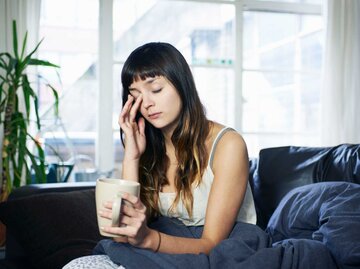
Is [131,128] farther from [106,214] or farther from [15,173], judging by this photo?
[15,173]

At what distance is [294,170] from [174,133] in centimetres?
69

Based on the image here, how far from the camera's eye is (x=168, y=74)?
1346 mm

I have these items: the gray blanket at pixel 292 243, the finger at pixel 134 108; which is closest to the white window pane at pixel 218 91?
the gray blanket at pixel 292 243

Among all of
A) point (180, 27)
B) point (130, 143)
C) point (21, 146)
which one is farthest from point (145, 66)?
point (180, 27)

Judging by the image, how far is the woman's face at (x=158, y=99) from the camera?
1353mm

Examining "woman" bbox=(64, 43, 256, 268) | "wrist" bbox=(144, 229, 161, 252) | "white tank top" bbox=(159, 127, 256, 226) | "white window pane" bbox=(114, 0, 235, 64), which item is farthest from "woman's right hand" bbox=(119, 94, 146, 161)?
"white window pane" bbox=(114, 0, 235, 64)

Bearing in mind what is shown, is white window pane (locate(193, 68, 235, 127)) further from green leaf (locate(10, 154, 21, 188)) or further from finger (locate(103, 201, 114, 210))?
finger (locate(103, 201, 114, 210))

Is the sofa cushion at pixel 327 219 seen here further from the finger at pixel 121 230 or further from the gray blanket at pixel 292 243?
the finger at pixel 121 230

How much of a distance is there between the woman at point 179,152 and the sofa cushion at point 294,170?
48 cm

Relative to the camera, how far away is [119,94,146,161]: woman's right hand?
54.9 inches

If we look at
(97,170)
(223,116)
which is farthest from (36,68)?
(223,116)

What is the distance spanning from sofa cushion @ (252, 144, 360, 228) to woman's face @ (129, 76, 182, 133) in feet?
2.42

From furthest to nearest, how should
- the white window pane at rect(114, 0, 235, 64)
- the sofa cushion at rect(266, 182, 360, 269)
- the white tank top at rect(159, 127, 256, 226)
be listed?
the white window pane at rect(114, 0, 235, 64) → the white tank top at rect(159, 127, 256, 226) → the sofa cushion at rect(266, 182, 360, 269)

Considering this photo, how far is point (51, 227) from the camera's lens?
164 cm
